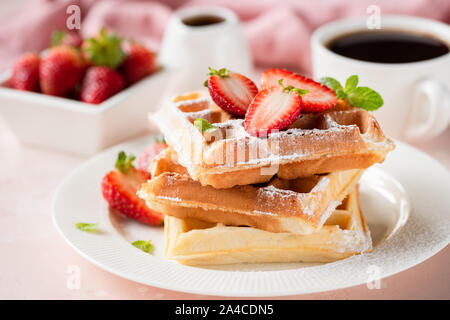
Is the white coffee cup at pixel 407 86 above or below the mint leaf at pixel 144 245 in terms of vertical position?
above

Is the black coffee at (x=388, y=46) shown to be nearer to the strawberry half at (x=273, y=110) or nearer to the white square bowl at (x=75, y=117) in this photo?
the white square bowl at (x=75, y=117)

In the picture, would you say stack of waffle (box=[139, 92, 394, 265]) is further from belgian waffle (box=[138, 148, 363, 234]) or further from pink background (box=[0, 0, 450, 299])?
pink background (box=[0, 0, 450, 299])

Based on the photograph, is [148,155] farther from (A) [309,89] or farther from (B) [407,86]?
(B) [407,86]

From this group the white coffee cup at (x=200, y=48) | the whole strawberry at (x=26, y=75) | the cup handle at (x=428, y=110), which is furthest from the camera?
the white coffee cup at (x=200, y=48)

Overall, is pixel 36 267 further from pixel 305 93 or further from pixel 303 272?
pixel 305 93

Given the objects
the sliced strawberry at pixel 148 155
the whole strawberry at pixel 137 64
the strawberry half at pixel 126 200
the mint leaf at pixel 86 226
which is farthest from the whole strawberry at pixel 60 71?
the mint leaf at pixel 86 226

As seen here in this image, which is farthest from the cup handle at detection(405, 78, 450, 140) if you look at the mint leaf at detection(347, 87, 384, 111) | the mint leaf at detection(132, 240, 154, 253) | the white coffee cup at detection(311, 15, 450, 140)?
the mint leaf at detection(132, 240, 154, 253)
